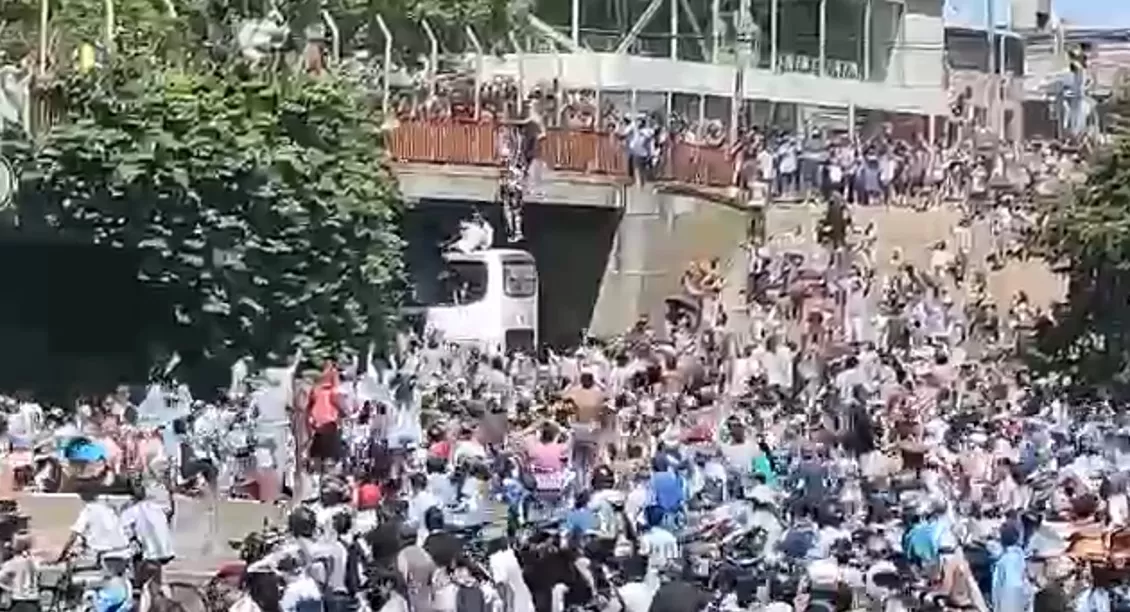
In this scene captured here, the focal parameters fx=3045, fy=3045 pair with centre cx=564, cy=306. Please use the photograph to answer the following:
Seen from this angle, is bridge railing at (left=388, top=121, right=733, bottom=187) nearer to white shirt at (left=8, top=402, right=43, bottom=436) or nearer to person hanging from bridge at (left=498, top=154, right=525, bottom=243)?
person hanging from bridge at (left=498, top=154, right=525, bottom=243)

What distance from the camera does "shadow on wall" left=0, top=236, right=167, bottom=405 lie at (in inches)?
1423

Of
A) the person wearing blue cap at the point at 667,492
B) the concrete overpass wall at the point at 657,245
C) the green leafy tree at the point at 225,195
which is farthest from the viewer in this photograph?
the concrete overpass wall at the point at 657,245

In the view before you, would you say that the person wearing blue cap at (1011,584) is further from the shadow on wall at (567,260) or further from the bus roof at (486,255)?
the shadow on wall at (567,260)

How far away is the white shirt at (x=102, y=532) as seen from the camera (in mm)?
18484

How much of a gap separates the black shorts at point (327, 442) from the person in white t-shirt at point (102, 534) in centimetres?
689

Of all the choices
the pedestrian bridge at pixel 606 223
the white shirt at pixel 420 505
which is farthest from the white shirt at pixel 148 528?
the pedestrian bridge at pixel 606 223

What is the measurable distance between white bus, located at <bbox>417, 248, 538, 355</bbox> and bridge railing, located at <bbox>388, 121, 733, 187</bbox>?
2059 millimetres

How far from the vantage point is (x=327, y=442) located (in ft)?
84.6

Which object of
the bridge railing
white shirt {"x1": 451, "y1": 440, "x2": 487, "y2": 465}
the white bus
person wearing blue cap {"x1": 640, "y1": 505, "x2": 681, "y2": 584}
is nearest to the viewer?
person wearing blue cap {"x1": 640, "y1": 505, "x2": 681, "y2": 584}

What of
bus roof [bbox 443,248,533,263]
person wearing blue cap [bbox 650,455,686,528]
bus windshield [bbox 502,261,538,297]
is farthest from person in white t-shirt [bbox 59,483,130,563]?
bus roof [bbox 443,248,533,263]

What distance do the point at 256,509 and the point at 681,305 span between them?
1851cm

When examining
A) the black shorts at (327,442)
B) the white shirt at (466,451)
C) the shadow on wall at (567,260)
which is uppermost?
the white shirt at (466,451)

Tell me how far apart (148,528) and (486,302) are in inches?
757

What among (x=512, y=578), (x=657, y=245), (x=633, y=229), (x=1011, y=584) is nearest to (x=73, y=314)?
(x=633, y=229)
